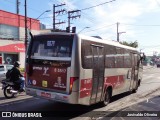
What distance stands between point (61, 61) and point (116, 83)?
13.7 ft

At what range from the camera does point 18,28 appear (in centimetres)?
3909

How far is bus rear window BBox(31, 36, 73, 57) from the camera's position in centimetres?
921

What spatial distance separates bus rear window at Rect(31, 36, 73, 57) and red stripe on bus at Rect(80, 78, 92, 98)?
1049mm

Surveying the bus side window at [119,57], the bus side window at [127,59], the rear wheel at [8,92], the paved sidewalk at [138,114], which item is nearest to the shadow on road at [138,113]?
the paved sidewalk at [138,114]

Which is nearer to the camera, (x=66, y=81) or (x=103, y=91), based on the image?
(x=66, y=81)

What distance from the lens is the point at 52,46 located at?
9.62m

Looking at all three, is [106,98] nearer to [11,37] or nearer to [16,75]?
[16,75]

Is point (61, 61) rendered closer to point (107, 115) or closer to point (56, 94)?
point (56, 94)

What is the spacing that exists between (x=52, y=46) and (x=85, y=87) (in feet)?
5.89

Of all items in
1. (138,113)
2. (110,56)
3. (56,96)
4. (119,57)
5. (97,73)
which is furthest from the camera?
(119,57)

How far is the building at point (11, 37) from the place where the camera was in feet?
118

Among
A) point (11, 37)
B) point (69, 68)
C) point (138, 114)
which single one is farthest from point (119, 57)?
point (11, 37)

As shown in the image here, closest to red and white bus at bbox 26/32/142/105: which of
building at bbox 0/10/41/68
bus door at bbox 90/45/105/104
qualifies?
bus door at bbox 90/45/105/104

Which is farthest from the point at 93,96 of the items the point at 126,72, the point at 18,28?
the point at 18,28
